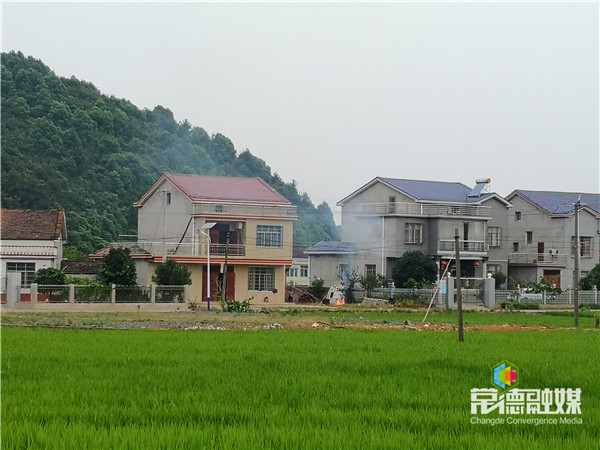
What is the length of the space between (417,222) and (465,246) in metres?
3.30

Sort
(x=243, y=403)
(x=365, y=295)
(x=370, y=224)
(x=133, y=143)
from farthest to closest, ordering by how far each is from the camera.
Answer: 1. (x=133, y=143)
2. (x=370, y=224)
3. (x=365, y=295)
4. (x=243, y=403)

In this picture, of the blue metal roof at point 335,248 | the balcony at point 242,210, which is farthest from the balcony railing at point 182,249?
the blue metal roof at point 335,248

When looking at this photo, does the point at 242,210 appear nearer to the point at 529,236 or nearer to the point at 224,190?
the point at 224,190

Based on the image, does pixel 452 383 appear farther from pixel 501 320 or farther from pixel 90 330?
pixel 501 320

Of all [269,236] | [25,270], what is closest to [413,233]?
[269,236]

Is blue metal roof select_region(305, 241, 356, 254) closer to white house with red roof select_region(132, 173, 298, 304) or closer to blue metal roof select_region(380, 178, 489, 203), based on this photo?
blue metal roof select_region(380, 178, 489, 203)

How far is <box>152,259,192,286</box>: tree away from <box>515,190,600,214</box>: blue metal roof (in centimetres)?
2701

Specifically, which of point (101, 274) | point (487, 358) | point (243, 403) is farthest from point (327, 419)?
point (101, 274)

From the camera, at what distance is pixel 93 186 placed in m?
59.0

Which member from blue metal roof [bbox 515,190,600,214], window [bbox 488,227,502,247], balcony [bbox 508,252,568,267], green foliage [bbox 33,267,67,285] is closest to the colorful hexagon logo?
green foliage [bbox 33,267,67,285]

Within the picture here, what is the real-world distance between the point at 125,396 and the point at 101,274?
28.6 m

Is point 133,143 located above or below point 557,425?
above

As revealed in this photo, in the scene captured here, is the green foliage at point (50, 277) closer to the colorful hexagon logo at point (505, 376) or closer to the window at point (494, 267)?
the colorful hexagon logo at point (505, 376)

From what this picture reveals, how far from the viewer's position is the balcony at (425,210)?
53.0m
